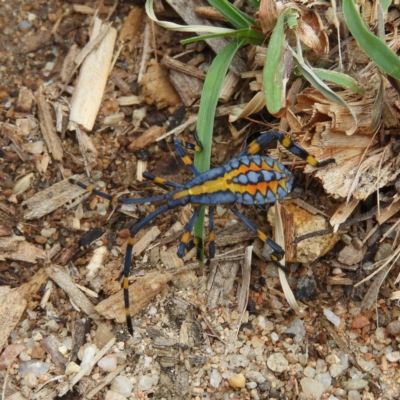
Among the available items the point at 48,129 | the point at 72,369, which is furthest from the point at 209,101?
the point at 72,369

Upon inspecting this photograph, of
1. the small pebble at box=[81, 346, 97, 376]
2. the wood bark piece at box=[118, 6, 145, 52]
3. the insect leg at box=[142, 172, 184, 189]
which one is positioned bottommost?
the small pebble at box=[81, 346, 97, 376]

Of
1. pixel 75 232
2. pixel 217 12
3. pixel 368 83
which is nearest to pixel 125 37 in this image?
pixel 217 12

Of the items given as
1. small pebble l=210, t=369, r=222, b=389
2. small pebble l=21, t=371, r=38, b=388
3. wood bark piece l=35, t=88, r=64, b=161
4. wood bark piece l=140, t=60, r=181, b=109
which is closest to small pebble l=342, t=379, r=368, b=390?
small pebble l=210, t=369, r=222, b=389

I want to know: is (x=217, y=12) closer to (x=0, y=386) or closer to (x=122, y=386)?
(x=122, y=386)

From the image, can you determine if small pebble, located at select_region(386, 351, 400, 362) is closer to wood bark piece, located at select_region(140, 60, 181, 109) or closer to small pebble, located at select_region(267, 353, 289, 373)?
small pebble, located at select_region(267, 353, 289, 373)

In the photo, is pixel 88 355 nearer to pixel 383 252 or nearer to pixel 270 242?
pixel 270 242

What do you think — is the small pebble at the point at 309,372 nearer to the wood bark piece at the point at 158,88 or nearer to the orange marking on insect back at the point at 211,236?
the orange marking on insect back at the point at 211,236

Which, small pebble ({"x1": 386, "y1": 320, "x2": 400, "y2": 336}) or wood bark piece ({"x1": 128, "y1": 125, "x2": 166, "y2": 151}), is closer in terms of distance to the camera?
small pebble ({"x1": 386, "y1": 320, "x2": 400, "y2": 336})
